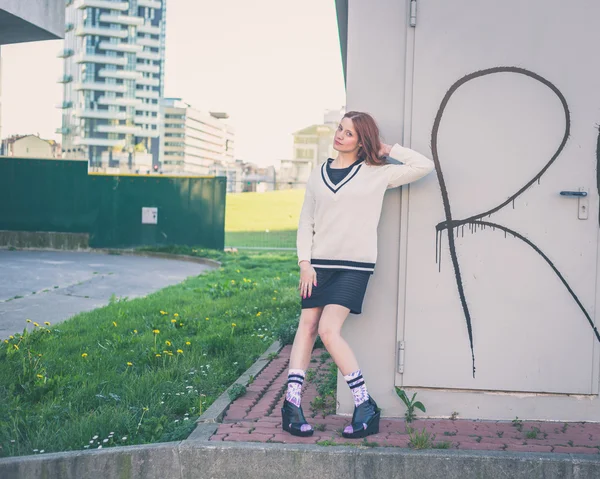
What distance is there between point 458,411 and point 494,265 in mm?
911

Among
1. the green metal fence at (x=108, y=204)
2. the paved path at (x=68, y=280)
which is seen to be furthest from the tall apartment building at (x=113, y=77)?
the paved path at (x=68, y=280)

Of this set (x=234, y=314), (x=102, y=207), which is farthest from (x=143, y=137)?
(x=234, y=314)

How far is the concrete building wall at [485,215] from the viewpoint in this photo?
461 centimetres

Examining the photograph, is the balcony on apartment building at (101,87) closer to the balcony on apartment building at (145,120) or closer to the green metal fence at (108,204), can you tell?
the balcony on apartment building at (145,120)

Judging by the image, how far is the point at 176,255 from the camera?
17.9 m

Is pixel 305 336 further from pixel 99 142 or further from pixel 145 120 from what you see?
pixel 145 120

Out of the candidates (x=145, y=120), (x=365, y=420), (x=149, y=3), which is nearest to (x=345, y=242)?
(x=365, y=420)

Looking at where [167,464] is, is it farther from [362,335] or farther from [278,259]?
[278,259]

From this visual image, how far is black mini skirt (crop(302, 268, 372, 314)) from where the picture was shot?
4438 mm

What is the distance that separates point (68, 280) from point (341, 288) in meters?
9.09

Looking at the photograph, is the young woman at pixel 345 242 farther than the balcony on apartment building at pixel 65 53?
No

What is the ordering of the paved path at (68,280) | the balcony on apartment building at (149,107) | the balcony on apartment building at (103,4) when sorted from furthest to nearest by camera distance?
the balcony on apartment building at (149,107), the balcony on apartment building at (103,4), the paved path at (68,280)

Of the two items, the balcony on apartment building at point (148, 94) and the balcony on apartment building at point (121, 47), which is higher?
the balcony on apartment building at point (121, 47)

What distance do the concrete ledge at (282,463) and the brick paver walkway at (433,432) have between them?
0.15 m
